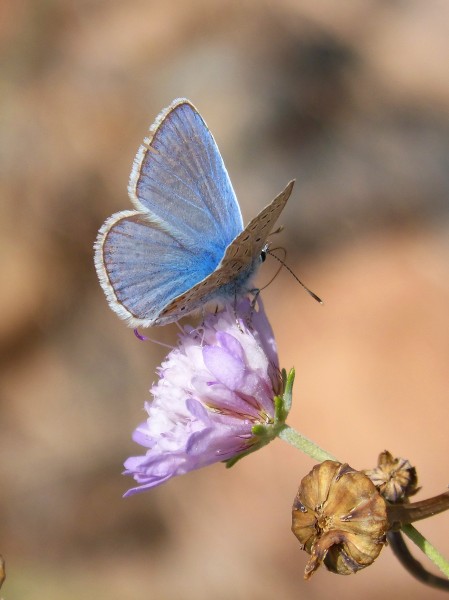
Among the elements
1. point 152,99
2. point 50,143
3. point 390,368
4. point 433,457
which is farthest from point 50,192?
point 433,457

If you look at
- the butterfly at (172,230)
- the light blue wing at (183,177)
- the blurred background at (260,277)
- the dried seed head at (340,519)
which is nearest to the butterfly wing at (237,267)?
the butterfly at (172,230)

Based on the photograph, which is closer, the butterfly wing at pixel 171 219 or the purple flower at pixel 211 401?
the purple flower at pixel 211 401

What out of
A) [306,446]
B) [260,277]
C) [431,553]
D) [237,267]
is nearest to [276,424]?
[306,446]

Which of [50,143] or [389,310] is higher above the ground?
[50,143]

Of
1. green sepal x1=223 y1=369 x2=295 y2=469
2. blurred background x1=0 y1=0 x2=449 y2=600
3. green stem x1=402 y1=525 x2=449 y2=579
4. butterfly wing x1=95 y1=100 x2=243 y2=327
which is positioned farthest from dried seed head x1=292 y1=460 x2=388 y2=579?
blurred background x1=0 y1=0 x2=449 y2=600

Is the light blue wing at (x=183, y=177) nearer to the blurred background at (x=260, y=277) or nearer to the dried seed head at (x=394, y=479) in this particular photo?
the dried seed head at (x=394, y=479)

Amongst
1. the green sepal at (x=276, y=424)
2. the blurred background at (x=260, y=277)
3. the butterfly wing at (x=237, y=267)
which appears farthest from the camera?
the blurred background at (x=260, y=277)

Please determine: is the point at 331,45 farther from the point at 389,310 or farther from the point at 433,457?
the point at 433,457

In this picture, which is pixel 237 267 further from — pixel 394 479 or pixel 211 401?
pixel 394 479
